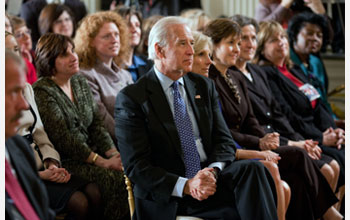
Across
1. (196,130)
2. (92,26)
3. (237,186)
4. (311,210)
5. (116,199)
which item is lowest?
(311,210)

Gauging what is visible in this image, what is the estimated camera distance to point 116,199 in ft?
9.86

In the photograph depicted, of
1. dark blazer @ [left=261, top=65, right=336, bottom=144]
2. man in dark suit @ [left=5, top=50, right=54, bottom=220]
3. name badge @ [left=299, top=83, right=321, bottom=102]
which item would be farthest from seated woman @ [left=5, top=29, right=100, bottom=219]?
name badge @ [left=299, top=83, right=321, bottom=102]

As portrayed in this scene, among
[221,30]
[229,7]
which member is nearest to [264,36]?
[221,30]

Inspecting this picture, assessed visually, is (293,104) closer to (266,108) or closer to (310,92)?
(310,92)

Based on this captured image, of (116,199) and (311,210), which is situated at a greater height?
(116,199)

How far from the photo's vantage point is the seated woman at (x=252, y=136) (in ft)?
11.3

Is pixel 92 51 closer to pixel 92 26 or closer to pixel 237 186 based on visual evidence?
pixel 92 26

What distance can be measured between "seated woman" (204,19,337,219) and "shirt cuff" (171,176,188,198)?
96cm

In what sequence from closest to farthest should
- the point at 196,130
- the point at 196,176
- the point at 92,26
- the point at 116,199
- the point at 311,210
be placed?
1. the point at 196,176
2. the point at 196,130
3. the point at 116,199
4. the point at 311,210
5. the point at 92,26

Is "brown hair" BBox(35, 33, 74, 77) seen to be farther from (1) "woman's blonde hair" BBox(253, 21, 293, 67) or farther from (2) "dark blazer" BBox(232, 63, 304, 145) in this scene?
(1) "woman's blonde hair" BBox(253, 21, 293, 67)

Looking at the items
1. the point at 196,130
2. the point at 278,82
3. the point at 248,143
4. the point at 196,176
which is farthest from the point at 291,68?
the point at 196,176

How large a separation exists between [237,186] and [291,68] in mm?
2182

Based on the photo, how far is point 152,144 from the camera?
259 cm

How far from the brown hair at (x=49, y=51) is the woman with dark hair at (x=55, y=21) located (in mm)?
1324
